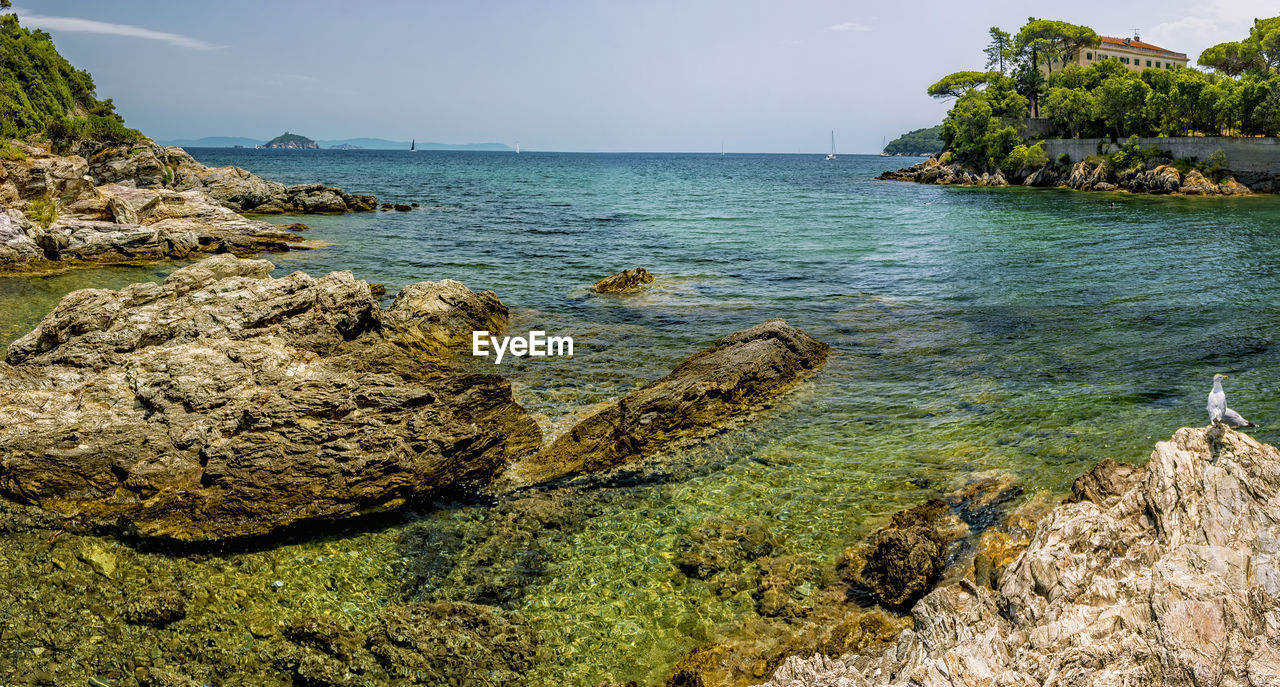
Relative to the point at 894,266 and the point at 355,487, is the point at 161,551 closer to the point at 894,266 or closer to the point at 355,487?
the point at 355,487

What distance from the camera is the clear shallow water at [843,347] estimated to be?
31.6 ft

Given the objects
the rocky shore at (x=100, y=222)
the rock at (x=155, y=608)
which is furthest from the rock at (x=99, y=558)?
the rocky shore at (x=100, y=222)

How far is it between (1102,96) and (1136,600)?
95.6 meters

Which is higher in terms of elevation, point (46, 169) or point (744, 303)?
point (46, 169)

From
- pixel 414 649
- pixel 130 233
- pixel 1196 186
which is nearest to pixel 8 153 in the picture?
pixel 130 233

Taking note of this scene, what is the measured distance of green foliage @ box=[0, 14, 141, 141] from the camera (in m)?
46.8

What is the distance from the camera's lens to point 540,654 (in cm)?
778

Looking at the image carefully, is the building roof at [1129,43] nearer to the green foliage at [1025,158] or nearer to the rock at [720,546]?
the green foliage at [1025,158]

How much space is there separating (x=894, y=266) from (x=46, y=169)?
37.0 m

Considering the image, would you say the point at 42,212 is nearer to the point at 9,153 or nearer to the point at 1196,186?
the point at 9,153

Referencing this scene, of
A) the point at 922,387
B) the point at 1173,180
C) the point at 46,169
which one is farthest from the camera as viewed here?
the point at 1173,180

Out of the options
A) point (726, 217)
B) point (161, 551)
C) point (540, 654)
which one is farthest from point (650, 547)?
point (726, 217)

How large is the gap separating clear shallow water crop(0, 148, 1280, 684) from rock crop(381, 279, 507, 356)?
179 cm

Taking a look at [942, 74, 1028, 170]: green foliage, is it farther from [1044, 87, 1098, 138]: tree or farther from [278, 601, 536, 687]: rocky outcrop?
[278, 601, 536, 687]: rocky outcrop
